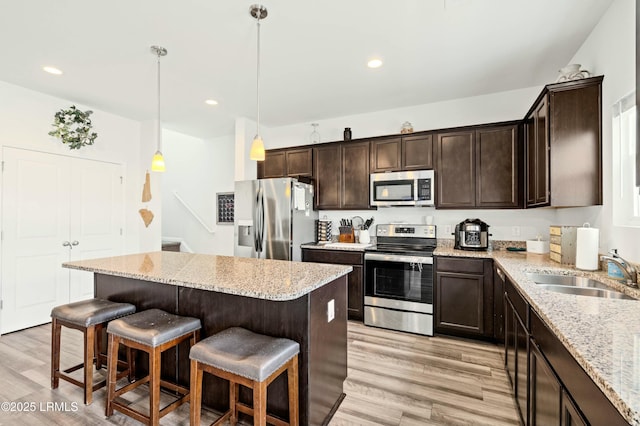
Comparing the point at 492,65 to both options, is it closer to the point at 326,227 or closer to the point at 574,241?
the point at 574,241

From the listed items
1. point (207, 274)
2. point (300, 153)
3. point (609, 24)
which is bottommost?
point (207, 274)

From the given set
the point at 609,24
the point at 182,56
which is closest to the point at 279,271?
the point at 182,56

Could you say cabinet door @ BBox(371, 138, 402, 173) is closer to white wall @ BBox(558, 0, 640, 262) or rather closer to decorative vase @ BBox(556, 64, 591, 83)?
decorative vase @ BBox(556, 64, 591, 83)

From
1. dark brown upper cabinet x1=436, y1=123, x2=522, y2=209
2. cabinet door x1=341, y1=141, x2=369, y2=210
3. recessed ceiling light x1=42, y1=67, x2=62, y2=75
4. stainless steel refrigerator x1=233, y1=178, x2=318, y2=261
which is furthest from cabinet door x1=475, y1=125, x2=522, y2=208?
recessed ceiling light x1=42, y1=67, x2=62, y2=75

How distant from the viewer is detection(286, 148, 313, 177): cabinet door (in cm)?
441

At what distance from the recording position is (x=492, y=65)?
2957mm

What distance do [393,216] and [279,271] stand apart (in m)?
2.44

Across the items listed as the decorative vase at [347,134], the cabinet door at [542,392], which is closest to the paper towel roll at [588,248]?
the cabinet door at [542,392]

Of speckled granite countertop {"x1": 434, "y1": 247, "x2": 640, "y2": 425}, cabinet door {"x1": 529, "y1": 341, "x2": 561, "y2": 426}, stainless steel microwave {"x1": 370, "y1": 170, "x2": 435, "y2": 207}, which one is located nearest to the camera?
speckled granite countertop {"x1": 434, "y1": 247, "x2": 640, "y2": 425}

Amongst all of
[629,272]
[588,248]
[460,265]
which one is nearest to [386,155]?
[460,265]

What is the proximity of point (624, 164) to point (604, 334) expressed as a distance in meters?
1.63

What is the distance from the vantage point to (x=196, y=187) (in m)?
5.89

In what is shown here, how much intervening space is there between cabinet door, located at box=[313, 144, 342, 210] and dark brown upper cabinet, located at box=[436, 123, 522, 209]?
129 centimetres

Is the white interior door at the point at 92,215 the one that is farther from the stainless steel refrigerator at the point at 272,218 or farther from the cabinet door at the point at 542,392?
the cabinet door at the point at 542,392
